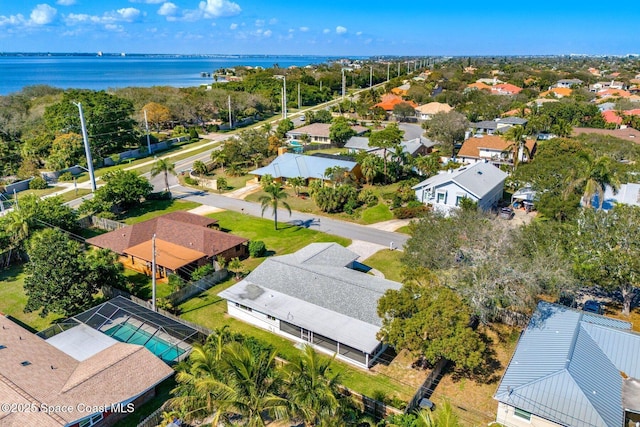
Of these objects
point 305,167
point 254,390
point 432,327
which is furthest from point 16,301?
point 305,167

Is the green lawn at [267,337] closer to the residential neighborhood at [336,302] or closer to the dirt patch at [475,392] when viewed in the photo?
the residential neighborhood at [336,302]

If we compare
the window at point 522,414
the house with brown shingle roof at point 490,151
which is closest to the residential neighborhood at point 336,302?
the window at point 522,414

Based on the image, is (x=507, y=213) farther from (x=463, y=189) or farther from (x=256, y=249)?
(x=256, y=249)

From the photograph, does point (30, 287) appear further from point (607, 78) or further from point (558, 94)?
point (607, 78)

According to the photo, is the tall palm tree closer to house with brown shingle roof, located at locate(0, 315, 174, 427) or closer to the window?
house with brown shingle roof, located at locate(0, 315, 174, 427)

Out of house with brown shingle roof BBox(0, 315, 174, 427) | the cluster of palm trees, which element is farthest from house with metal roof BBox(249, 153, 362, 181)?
the cluster of palm trees

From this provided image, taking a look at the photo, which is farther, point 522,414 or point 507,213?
point 507,213
